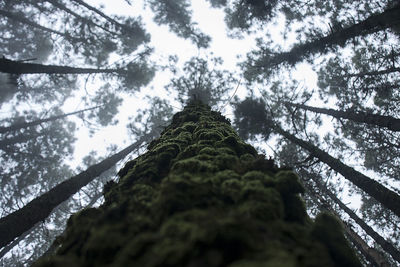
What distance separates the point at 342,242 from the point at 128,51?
18.4 meters

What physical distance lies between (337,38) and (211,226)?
8.78m

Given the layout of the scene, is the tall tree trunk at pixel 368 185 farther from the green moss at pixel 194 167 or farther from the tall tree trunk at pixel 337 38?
the green moss at pixel 194 167

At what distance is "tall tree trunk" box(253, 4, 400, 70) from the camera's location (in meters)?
5.94

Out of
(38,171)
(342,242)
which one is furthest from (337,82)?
(38,171)

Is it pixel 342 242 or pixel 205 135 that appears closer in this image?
pixel 342 242

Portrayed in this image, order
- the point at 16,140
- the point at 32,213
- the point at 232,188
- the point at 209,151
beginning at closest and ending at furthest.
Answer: the point at 232,188 < the point at 209,151 < the point at 32,213 < the point at 16,140

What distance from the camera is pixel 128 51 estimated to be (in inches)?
685

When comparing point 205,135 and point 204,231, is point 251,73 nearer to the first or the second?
point 205,135

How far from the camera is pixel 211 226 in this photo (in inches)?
42.5

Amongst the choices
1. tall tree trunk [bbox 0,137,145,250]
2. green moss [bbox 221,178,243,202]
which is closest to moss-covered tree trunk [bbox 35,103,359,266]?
green moss [bbox 221,178,243,202]

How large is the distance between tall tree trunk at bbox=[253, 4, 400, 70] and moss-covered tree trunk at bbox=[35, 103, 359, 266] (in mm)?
6530

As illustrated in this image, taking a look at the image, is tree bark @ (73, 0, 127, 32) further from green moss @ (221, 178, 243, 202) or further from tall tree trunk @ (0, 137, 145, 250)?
green moss @ (221, 178, 243, 202)

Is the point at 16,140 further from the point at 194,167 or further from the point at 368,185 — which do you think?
the point at 368,185

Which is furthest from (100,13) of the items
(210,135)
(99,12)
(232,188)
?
(232,188)
